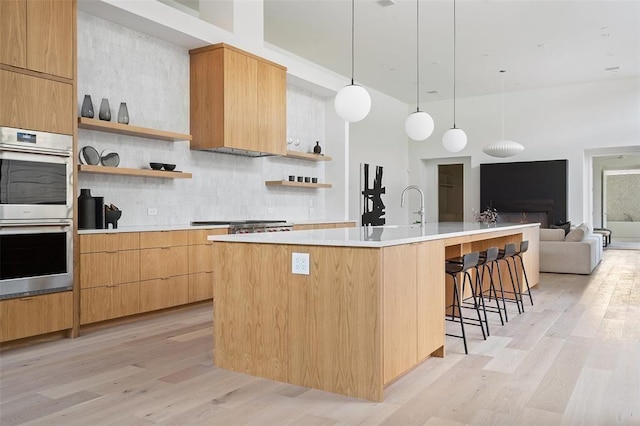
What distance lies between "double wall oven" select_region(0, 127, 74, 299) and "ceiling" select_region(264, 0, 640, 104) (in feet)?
11.5

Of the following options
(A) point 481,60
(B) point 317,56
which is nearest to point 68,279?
(B) point 317,56

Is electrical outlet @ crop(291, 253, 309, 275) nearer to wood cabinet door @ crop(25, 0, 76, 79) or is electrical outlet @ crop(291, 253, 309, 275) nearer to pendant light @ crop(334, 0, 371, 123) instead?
pendant light @ crop(334, 0, 371, 123)

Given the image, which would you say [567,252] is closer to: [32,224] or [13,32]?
[32,224]

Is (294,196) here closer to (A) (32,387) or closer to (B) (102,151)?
(B) (102,151)

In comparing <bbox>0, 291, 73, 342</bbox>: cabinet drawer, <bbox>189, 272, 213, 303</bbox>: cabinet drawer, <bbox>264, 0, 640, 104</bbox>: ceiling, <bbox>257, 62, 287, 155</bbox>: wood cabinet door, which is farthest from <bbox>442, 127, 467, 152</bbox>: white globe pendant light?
<bbox>0, 291, 73, 342</bbox>: cabinet drawer

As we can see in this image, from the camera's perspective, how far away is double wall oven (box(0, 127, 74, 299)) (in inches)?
142

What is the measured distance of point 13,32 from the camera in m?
3.63

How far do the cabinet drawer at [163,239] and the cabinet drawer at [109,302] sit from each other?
15.0 inches

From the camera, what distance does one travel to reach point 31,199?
12.3 feet

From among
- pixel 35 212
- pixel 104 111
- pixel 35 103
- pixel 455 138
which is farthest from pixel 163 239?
pixel 455 138

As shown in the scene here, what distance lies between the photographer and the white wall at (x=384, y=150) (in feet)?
33.3

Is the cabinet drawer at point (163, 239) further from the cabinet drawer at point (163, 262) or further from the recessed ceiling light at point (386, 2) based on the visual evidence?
the recessed ceiling light at point (386, 2)

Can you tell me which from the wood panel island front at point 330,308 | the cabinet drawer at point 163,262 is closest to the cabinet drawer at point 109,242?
the cabinet drawer at point 163,262

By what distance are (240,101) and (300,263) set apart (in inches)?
134
